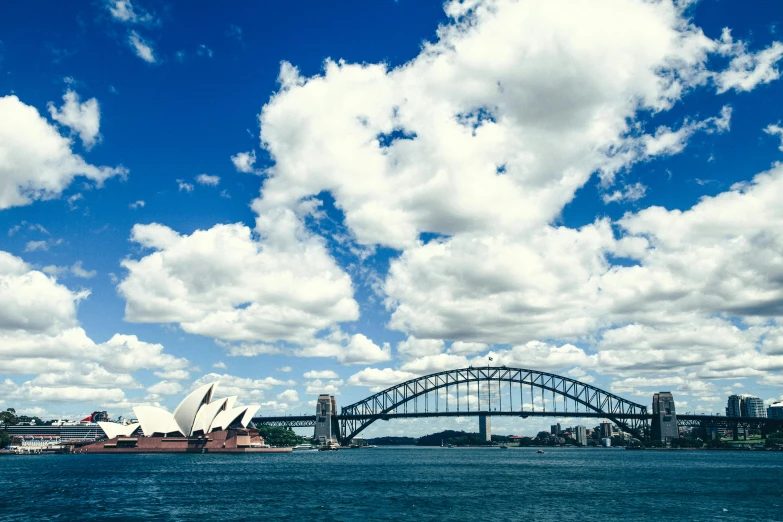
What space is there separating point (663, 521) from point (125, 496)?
48258 mm

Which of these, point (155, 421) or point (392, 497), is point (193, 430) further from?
point (392, 497)

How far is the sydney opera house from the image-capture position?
567 feet

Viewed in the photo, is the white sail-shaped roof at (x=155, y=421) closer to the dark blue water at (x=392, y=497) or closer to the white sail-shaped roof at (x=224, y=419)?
the white sail-shaped roof at (x=224, y=419)

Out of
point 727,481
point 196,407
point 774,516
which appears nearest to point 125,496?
point 774,516

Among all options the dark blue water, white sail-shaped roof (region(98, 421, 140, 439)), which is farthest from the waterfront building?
the dark blue water

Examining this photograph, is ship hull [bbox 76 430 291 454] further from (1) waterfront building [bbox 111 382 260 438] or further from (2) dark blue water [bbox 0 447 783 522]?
(2) dark blue water [bbox 0 447 783 522]

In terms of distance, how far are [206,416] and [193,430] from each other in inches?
224

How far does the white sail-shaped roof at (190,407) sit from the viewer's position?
173500mm

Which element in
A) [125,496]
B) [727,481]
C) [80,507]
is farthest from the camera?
[727,481]

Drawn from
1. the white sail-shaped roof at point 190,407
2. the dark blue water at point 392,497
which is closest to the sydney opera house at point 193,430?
the white sail-shaped roof at point 190,407

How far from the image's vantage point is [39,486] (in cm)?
7581

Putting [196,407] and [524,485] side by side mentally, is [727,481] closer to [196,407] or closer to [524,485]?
[524,485]

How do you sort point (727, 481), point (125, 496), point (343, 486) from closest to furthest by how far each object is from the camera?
point (125, 496), point (343, 486), point (727, 481)

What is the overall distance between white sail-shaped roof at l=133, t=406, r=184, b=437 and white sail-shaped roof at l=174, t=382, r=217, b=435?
1.47 meters
